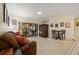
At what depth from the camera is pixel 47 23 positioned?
2215 millimetres

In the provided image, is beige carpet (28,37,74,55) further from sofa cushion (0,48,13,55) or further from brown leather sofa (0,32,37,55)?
sofa cushion (0,48,13,55)

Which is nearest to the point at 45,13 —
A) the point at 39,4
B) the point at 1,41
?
the point at 39,4

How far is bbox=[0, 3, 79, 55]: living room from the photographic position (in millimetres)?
Result: 2170

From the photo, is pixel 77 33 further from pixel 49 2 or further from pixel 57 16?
pixel 49 2

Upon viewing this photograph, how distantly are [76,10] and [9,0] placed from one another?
1096 millimetres

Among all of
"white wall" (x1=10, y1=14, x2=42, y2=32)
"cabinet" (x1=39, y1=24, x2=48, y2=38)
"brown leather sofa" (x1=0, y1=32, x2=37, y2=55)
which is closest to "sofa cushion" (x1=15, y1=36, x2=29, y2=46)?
"brown leather sofa" (x1=0, y1=32, x2=37, y2=55)

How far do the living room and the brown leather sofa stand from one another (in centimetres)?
8

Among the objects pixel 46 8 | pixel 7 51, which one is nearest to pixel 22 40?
pixel 7 51

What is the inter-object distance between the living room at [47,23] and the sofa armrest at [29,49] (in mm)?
65

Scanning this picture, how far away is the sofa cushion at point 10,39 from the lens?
201 centimetres

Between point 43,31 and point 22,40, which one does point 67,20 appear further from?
point 22,40

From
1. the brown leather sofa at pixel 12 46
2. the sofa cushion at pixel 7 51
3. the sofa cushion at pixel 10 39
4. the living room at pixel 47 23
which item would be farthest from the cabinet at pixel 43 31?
the sofa cushion at pixel 7 51

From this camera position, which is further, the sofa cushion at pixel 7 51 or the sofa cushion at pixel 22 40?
the sofa cushion at pixel 22 40

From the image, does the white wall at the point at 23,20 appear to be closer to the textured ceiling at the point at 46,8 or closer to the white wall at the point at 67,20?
the textured ceiling at the point at 46,8
